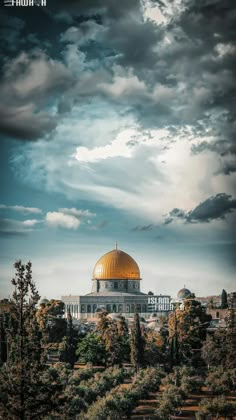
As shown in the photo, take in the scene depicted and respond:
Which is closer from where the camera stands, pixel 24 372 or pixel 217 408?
pixel 24 372

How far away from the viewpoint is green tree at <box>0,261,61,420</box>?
21297mm

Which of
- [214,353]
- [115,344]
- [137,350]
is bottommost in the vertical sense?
[214,353]

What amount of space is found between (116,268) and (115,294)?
4.09m

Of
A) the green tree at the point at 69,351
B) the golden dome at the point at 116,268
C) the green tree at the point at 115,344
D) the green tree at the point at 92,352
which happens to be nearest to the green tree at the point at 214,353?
the green tree at the point at 115,344

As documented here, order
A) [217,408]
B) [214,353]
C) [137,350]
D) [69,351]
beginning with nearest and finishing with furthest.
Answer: [217,408] < [137,350] < [214,353] < [69,351]

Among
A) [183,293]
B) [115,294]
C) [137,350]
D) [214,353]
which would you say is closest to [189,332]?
[214,353]

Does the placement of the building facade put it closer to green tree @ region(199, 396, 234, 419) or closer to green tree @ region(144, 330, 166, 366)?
green tree @ region(144, 330, 166, 366)

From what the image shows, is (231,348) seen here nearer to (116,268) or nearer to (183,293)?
(116,268)

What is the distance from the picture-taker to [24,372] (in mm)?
21500

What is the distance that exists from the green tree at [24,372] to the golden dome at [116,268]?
6982cm

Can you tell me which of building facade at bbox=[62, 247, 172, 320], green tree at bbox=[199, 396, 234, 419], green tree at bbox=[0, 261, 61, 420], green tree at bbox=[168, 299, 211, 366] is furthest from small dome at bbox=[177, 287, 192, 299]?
green tree at bbox=[0, 261, 61, 420]

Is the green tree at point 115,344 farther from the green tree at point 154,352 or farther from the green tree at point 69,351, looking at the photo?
the green tree at point 69,351

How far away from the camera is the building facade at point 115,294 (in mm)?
89438

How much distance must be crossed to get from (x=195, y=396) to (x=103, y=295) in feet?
168
